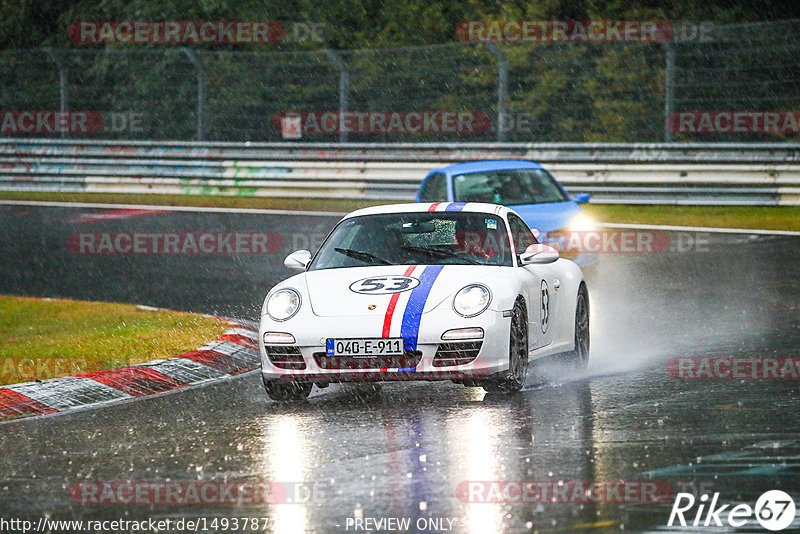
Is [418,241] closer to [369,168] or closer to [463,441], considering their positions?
[463,441]

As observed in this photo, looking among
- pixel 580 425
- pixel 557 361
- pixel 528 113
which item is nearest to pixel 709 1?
pixel 528 113

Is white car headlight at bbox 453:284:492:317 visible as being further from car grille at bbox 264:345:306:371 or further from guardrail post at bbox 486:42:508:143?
guardrail post at bbox 486:42:508:143

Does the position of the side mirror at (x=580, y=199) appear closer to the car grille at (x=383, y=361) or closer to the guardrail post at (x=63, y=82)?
the car grille at (x=383, y=361)

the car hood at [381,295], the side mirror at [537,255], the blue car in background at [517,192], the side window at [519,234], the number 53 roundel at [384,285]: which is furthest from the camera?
the blue car in background at [517,192]

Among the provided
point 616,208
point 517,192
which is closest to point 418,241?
point 517,192

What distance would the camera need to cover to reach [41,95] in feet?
94.9

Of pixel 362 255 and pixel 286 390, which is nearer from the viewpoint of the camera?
pixel 286 390

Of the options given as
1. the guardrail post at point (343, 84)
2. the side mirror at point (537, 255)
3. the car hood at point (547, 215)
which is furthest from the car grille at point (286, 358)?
the guardrail post at point (343, 84)

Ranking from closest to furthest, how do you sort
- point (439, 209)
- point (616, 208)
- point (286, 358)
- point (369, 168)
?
1. point (286, 358)
2. point (439, 209)
3. point (616, 208)
4. point (369, 168)

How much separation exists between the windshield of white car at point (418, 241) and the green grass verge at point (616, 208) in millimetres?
10631

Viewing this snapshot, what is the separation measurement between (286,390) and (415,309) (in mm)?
1005

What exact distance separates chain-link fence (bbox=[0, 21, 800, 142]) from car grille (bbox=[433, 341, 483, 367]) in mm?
13948

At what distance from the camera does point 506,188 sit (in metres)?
16.0

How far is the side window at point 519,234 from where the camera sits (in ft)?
33.9
